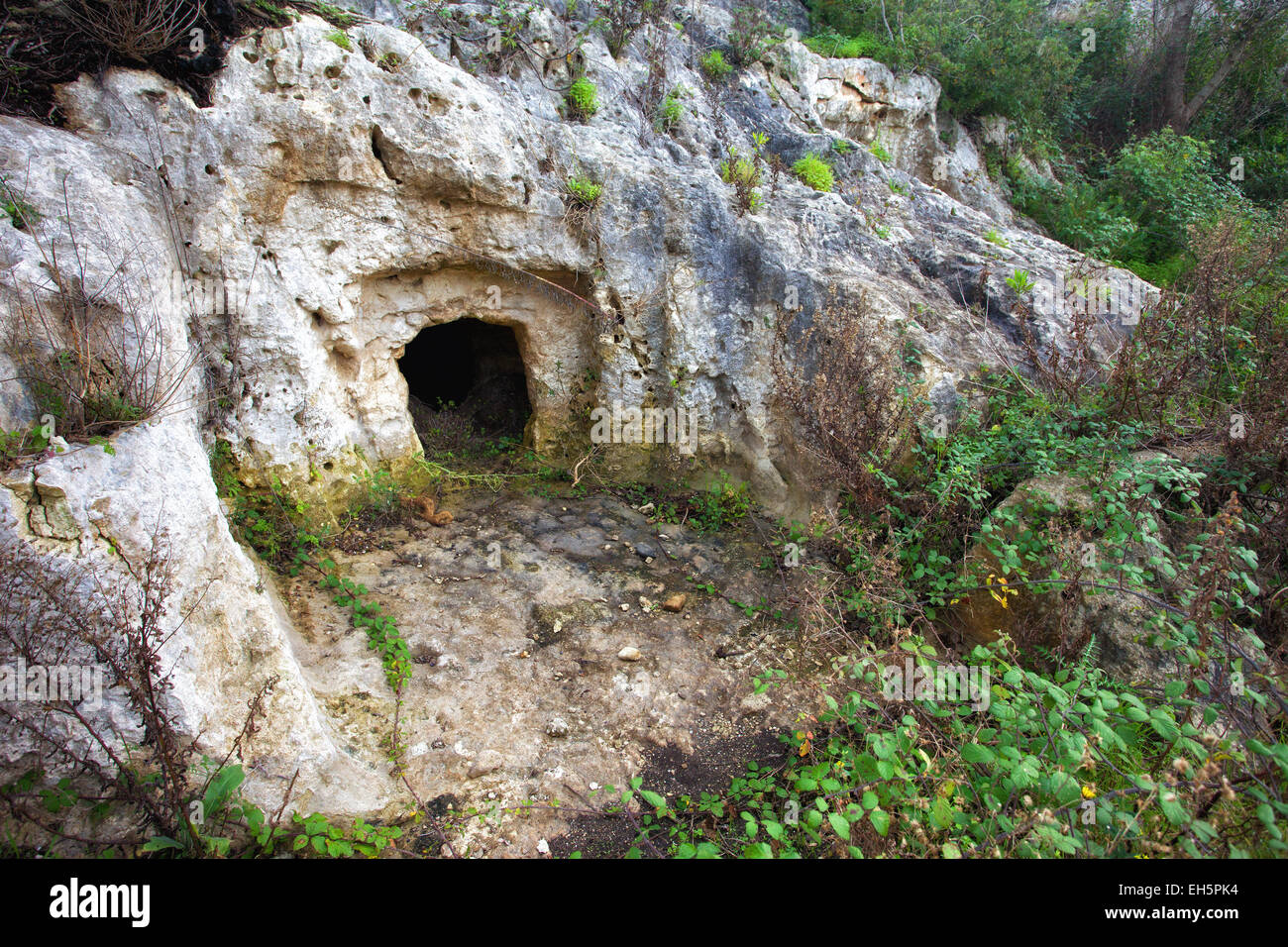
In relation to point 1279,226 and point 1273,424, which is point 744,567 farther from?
point 1279,226

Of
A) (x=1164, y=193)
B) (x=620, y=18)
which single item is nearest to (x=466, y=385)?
(x=620, y=18)

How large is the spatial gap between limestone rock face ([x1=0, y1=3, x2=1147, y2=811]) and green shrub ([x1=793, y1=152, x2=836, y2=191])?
0.83ft

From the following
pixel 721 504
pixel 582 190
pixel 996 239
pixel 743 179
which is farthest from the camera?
pixel 996 239

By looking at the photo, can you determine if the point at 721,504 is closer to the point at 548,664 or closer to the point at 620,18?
the point at 548,664

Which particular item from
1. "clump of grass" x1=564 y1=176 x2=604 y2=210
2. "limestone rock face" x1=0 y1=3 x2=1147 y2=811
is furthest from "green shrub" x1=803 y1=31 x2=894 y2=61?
"clump of grass" x1=564 y1=176 x2=604 y2=210

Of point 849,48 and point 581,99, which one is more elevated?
point 849,48

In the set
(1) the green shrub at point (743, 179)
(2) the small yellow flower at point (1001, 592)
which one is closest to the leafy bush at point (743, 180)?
(1) the green shrub at point (743, 179)

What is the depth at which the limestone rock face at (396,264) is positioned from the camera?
10.9 feet

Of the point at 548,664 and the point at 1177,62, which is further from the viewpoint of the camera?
the point at 1177,62

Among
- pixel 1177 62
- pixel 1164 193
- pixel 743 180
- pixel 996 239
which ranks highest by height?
pixel 1177 62

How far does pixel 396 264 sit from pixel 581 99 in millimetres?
2759

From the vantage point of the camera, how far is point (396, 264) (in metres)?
5.84

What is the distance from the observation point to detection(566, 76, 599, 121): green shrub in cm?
648

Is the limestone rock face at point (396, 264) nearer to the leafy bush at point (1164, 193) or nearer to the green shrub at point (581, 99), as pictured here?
the green shrub at point (581, 99)
